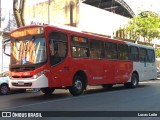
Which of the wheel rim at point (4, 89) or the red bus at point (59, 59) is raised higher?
the red bus at point (59, 59)

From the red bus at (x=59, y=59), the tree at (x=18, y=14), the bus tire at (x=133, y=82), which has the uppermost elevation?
the tree at (x=18, y=14)

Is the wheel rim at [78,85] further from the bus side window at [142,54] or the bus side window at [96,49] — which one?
the bus side window at [142,54]

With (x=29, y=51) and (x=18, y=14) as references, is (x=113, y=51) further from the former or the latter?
(x=18, y=14)

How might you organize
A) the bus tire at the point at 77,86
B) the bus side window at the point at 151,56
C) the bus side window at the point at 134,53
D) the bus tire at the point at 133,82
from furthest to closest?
the bus side window at the point at 151,56 → the bus side window at the point at 134,53 → the bus tire at the point at 133,82 → the bus tire at the point at 77,86

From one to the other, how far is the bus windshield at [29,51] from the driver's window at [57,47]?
0.41 meters

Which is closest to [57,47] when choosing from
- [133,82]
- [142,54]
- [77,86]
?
[77,86]

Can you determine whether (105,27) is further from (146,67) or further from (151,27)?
(146,67)

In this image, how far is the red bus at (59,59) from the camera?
14688mm

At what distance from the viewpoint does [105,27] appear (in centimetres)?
4203

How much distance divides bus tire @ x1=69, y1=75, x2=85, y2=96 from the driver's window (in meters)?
1.48

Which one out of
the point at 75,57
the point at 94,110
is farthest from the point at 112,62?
the point at 94,110

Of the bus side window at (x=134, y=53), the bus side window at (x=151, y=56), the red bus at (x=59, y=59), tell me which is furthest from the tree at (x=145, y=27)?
the red bus at (x=59, y=59)

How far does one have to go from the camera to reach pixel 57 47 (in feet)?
50.5

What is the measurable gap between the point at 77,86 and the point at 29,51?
124 inches
